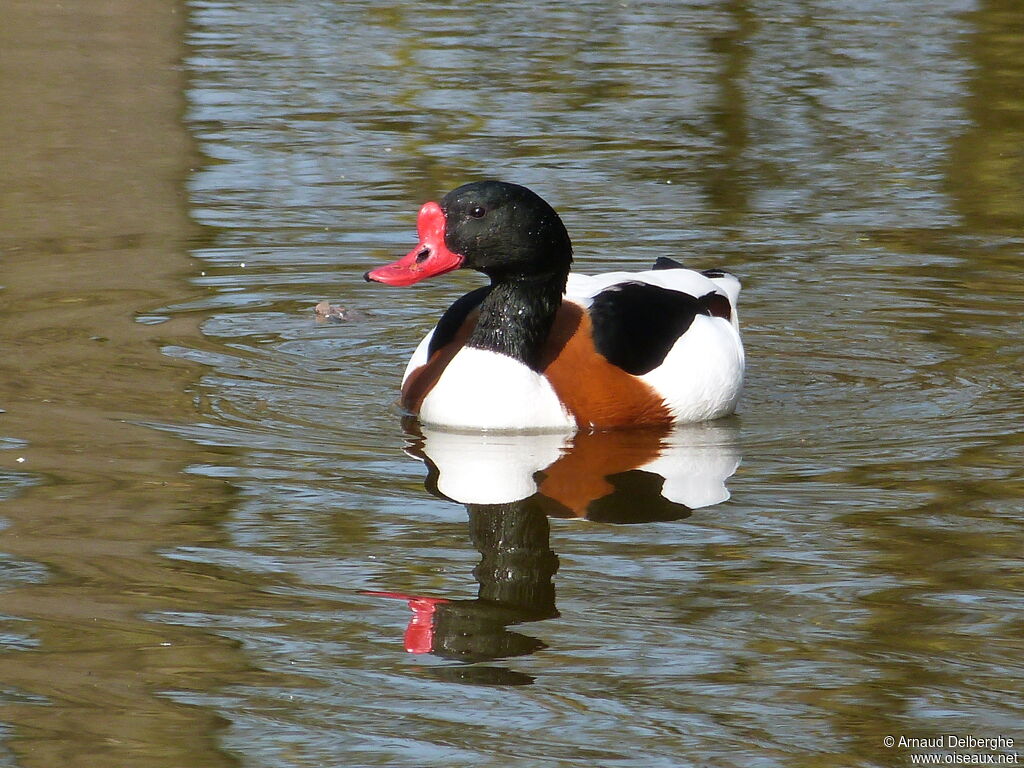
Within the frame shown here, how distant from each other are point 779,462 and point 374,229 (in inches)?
169

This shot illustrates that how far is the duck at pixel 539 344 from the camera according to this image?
23.9ft

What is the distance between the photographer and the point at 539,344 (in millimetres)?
7508

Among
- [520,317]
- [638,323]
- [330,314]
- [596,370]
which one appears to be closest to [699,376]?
[638,323]

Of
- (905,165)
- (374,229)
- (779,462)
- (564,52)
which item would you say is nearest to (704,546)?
(779,462)

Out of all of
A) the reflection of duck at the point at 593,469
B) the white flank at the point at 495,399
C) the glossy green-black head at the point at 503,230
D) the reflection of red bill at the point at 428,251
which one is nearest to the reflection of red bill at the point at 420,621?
the reflection of duck at the point at 593,469

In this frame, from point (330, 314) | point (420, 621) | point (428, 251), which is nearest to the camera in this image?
point (420, 621)

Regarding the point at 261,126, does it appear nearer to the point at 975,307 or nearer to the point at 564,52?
the point at 564,52

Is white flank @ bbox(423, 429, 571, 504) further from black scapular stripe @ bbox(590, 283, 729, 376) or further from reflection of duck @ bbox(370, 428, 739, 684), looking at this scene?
black scapular stripe @ bbox(590, 283, 729, 376)

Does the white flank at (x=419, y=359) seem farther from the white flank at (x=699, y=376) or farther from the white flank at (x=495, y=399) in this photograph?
the white flank at (x=699, y=376)

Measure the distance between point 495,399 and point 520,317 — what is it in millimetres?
380

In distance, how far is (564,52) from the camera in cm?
1636

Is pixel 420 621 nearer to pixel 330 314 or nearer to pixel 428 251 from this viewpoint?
pixel 428 251

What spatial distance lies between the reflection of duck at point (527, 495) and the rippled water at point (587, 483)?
0.02 metres

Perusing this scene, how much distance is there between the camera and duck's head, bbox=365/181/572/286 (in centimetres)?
725
